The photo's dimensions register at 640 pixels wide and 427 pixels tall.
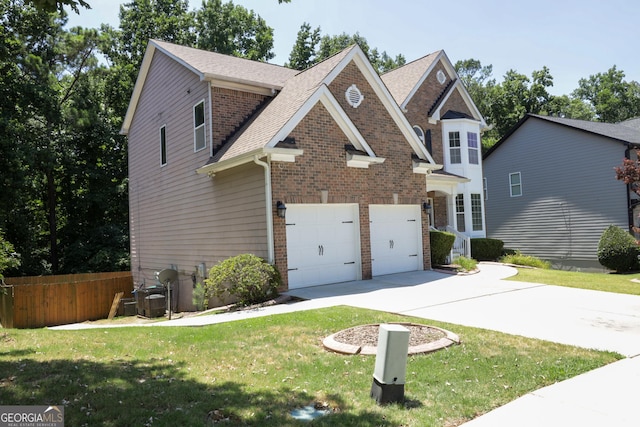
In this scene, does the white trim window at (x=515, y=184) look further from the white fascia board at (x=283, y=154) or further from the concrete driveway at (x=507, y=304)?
the white fascia board at (x=283, y=154)

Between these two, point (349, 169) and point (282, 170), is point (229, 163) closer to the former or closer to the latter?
Answer: point (282, 170)

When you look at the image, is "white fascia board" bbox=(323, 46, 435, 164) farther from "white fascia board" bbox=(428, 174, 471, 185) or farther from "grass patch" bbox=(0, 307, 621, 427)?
"grass patch" bbox=(0, 307, 621, 427)

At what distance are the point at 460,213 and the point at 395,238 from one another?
26.8 feet

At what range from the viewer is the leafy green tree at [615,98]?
2071 inches

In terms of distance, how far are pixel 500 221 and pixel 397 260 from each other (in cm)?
1500

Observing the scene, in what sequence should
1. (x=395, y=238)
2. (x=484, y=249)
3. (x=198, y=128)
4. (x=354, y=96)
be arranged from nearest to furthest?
(x=354, y=96)
(x=395, y=238)
(x=198, y=128)
(x=484, y=249)

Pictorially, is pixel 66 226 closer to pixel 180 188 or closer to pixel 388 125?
pixel 180 188

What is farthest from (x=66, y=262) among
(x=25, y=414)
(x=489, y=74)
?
(x=489, y=74)

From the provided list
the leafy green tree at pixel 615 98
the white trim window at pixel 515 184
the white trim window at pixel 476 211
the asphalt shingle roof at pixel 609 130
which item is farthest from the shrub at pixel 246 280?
the leafy green tree at pixel 615 98

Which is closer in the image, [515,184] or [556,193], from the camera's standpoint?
[556,193]

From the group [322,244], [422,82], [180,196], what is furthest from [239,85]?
[422,82]

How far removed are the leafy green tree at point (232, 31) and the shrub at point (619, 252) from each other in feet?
87.6

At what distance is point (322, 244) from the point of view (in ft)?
43.5

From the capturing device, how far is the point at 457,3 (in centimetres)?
1335
